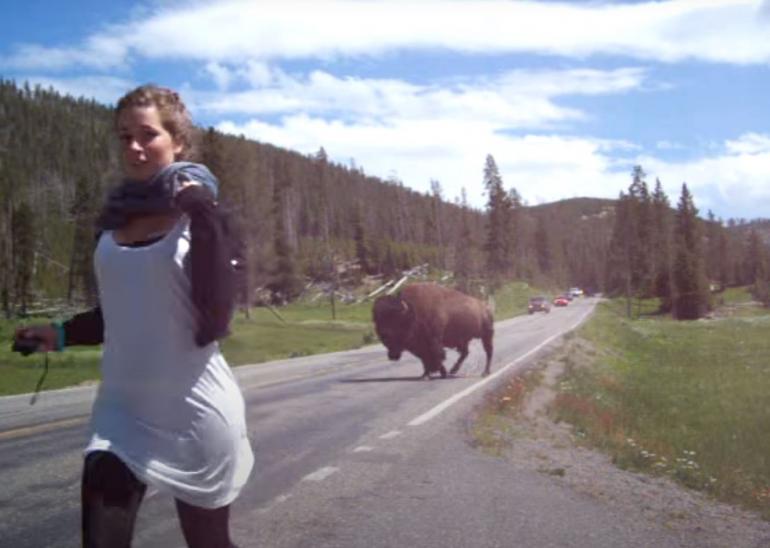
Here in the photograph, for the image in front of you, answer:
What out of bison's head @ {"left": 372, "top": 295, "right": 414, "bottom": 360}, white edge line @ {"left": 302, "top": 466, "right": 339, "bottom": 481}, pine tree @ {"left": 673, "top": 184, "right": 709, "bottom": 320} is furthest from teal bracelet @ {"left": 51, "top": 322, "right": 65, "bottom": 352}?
pine tree @ {"left": 673, "top": 184, "right": 709, "bottom": 320}

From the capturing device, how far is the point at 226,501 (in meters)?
3.04

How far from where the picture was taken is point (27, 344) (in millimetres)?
3543

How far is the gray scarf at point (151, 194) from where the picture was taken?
9.78 ft

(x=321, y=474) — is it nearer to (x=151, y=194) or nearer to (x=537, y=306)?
(x=151, y=194)

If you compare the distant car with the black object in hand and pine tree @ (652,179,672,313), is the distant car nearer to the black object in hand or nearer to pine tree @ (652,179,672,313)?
pine tree @ (652,179,672,313)

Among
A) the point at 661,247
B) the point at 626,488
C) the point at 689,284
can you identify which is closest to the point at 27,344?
the point at 626,488

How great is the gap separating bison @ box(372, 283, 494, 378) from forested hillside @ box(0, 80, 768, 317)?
8.38 feet

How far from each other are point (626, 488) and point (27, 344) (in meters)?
5.93

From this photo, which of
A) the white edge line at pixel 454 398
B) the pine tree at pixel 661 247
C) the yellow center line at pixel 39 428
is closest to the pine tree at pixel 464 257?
the white edge line at pixel 454 398

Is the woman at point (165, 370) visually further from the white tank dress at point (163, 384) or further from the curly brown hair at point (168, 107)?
the curly brown hair at point (168, 107)

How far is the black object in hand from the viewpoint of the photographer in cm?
354

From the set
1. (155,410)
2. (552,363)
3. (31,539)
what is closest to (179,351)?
(155,410)

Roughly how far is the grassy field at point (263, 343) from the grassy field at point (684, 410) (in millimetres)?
7757

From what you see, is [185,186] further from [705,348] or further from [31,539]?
[705,348]
